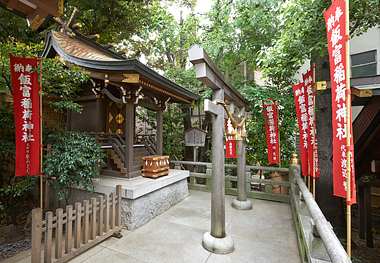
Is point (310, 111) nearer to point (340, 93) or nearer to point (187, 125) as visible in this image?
point (340, 93)

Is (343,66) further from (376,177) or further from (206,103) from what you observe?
(376,177)

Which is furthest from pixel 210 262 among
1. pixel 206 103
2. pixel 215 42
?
pixel 215 42

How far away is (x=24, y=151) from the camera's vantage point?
3.90 meters

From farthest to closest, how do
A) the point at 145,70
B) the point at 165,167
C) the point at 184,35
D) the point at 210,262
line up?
1. the point at 184,35
2. the point at 165,167
3. the point at 145,70
4. the point at 210,262

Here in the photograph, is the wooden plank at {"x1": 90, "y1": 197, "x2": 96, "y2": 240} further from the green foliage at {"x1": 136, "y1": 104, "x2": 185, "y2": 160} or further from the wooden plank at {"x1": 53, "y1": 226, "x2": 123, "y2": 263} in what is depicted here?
the green foliage at {"x1": 136, "y1": 104, "x2": 185, "y2": 160}

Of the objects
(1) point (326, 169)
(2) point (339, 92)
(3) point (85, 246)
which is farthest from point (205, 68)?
(1) point (326, 169)

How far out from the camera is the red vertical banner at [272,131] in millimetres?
6480

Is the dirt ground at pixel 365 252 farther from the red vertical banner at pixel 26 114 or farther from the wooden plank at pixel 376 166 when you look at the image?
the red vertical banner at pixel 26 114

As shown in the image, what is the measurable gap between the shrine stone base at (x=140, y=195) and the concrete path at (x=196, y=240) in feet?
0.78

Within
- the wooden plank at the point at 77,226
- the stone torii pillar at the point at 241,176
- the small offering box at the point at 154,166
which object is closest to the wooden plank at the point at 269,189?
the stone torii pillar at the point at 241,176

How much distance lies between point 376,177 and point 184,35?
9411 millimetres

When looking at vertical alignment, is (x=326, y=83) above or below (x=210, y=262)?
above

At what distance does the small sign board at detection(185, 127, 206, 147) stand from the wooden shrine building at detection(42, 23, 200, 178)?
1.42 m

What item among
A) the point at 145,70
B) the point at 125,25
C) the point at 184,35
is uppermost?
the point at 125,25
